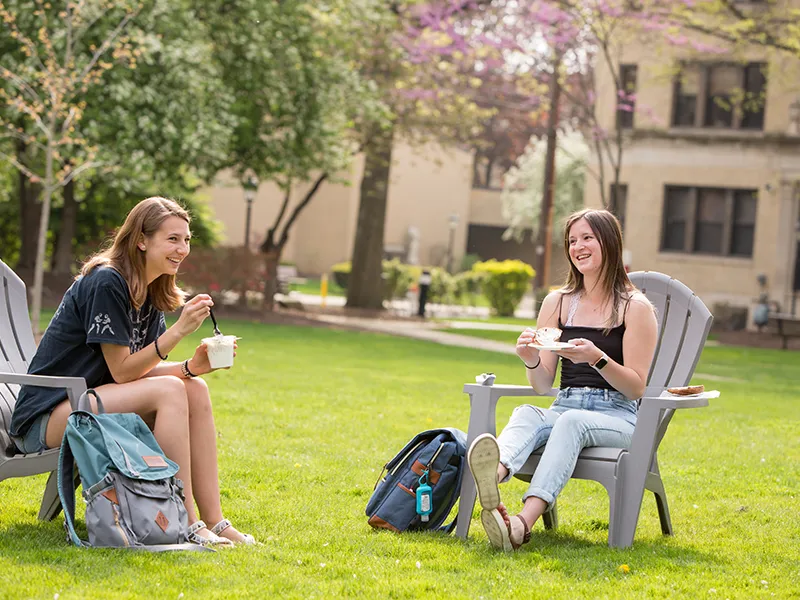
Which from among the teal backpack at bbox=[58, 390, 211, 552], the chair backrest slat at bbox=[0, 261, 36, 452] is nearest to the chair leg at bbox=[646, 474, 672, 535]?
the teal backpack at bbox=[58, 390, 211, 552]

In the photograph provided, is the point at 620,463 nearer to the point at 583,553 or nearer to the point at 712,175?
the point at 583,553

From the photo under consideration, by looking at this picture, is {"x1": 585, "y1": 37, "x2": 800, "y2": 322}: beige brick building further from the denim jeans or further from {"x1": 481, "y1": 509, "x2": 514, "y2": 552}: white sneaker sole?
the denim jeans

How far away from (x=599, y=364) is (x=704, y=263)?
24.6 m

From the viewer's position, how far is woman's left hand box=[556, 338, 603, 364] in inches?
200

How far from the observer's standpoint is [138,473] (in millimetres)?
4566

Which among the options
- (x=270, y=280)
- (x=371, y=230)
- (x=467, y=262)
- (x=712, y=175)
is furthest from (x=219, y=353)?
(x=467, y=262)

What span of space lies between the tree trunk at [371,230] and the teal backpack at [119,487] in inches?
763

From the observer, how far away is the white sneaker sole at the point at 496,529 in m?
4.87

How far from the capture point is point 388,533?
5.29 metres

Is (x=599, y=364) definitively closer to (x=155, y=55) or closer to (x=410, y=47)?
(x=155, y=55)

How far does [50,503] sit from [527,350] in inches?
87.1

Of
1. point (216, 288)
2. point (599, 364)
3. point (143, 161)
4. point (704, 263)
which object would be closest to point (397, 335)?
point (216, 288)

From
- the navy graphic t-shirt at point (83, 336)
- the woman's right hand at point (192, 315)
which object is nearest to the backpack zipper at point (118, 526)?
the navy graphic t-shirt at point (83, 336)

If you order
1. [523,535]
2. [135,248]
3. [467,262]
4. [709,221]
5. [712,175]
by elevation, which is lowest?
[523,535]
